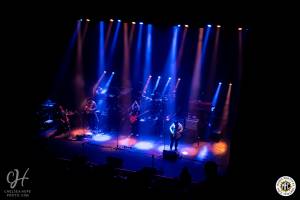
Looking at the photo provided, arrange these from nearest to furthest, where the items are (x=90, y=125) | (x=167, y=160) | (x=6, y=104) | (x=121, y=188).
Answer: (x=121, y=188) < (x=6, y=104) < (x=167, y=160) < (x=90, y=125)

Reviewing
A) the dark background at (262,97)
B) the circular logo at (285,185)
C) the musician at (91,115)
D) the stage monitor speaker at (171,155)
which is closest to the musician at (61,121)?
the musician at (91,115)

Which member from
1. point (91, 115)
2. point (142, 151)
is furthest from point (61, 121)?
point (142, 151)

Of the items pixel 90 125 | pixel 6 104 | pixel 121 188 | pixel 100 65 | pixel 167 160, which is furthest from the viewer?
pixel 100 65

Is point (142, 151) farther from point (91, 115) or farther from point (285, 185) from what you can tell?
point (285, 185)

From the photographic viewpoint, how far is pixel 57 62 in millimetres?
10500

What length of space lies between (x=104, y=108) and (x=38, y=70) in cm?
545

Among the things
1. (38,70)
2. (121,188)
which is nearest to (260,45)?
(121,188)

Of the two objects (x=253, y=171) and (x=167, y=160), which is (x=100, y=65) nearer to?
(x=167, y=160)

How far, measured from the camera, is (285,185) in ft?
21.9
